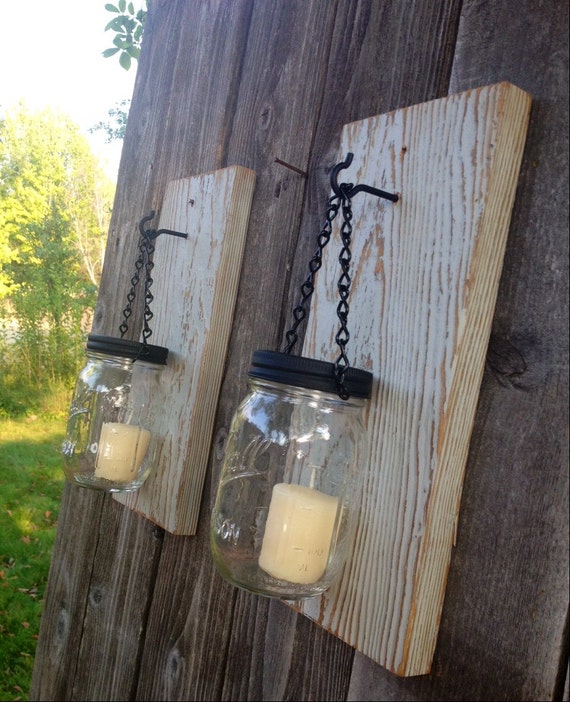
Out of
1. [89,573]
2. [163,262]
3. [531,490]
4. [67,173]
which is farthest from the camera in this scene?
[67,173]

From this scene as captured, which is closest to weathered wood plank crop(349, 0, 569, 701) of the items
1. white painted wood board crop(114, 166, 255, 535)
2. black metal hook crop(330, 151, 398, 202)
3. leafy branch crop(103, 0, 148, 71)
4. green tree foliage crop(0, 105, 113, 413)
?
black metal hook crop(330, 151, 398, 202)

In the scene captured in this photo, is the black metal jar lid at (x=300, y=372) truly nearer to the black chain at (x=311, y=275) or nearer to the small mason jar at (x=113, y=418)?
the black chain at (x=311, y=275)

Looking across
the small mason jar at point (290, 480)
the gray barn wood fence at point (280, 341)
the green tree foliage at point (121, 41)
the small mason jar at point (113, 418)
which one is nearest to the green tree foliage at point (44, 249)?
the green tree foliage at point (121, 41)

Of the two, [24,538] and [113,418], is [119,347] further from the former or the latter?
[24,538]

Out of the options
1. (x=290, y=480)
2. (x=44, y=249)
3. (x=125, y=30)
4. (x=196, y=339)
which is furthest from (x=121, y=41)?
(x=290, y=480)

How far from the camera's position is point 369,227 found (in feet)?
1.82

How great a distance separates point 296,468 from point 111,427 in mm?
317

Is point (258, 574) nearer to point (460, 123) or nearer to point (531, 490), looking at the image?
point (531, 490)

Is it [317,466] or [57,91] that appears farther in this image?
[57,91]

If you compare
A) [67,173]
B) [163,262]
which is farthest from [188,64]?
[67,173]

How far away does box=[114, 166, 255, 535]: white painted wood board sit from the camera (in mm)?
777

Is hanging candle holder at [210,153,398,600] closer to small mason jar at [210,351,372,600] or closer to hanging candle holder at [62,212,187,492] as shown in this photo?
small mason jar at [210,351,372,600]

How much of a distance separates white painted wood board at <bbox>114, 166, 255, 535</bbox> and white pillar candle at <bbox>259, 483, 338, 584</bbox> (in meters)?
0.31

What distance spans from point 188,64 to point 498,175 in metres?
0.66
